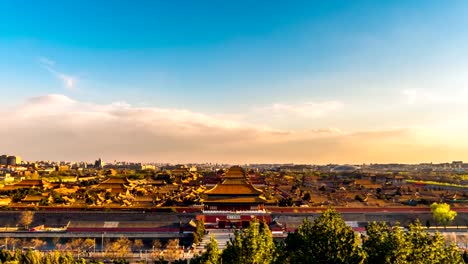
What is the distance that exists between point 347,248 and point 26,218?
1589 inches

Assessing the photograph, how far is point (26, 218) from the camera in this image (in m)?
45.2

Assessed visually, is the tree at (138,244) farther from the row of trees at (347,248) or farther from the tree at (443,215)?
the tree at (443,215)

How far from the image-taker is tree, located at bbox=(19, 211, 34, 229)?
148ft

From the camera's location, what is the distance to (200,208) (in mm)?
49031

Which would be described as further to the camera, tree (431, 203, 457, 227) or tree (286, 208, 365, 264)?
tree (431, 203, 457, 227)

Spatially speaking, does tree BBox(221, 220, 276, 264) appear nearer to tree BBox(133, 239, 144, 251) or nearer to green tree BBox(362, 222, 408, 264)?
green tree BBox(362, 222, 408, 264)

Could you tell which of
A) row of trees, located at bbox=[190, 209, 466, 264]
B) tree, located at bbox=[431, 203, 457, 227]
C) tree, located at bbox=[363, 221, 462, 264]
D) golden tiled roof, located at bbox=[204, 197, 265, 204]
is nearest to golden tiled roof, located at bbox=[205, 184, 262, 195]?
golden tiled roof, located at bbox=[204, 197, 265, 204]

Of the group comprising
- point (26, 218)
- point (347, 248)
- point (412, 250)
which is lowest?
point (26, 218)

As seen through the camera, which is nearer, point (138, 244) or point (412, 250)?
point (412, 250)

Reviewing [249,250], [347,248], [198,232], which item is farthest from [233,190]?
[347,248]

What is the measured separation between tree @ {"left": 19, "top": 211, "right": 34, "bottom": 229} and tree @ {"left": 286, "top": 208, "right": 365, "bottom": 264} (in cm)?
3765

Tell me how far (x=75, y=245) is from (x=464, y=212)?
157ft

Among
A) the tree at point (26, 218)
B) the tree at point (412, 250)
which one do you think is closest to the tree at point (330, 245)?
the tree at point (412, 250)

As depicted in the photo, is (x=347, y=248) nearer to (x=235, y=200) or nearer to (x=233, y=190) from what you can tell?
(x=235, y=200)
